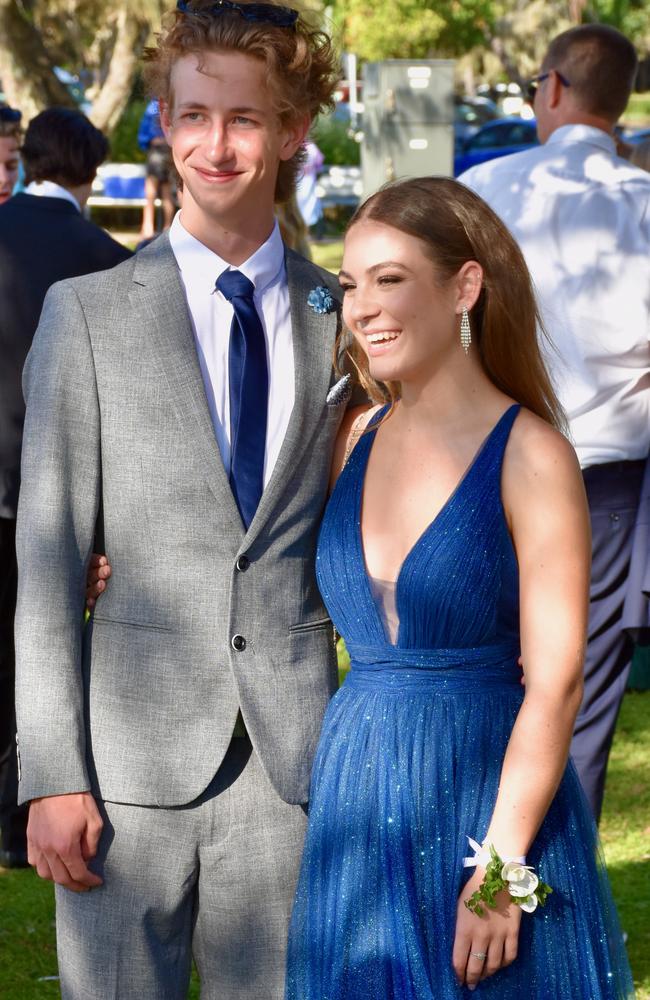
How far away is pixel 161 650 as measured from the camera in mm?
2684

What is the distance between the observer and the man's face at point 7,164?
6574 millimetres

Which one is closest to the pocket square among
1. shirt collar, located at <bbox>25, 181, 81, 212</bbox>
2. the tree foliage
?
shirt collar, located at <bbox>25, 181, 81, 212</bbox>

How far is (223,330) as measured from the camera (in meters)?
2.79

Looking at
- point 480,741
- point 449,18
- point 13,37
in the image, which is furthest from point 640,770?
point 449,18

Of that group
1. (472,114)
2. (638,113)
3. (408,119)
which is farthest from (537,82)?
(638,113)

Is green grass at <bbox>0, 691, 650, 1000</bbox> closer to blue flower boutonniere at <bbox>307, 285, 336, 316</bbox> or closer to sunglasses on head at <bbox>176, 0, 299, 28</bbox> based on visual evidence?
blue flower boutonniere at <bbox>307, 285, 336, 316</bbox>

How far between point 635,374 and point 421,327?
2.25m

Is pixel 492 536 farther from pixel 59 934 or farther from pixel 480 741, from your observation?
pixel 59 934

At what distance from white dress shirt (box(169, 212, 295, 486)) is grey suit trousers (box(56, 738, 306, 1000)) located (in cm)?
61

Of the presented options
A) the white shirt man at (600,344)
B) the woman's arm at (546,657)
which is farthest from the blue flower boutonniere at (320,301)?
the white shirt man at (600,344)

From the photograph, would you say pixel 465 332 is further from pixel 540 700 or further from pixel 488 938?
pixel 488 938

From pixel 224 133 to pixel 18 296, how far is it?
8.74 ft

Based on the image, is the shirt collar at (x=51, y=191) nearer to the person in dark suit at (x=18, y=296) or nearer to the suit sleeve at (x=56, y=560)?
the person in dark suit at (x=18, y=296)

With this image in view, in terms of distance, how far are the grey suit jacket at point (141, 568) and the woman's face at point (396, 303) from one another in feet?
0.75
